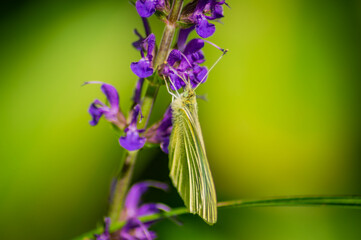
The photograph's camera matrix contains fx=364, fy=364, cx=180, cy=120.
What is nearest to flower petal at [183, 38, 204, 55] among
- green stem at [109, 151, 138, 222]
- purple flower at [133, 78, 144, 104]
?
purple flower at [133, 78, 144, 104]

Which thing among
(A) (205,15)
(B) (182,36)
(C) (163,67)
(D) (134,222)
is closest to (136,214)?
(D) (134,222)

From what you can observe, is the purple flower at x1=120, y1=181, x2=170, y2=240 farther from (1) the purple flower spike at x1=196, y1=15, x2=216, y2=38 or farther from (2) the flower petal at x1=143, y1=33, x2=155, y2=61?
(1) the purple flower spike at x1=196, y1=15, x2=216, y2=38

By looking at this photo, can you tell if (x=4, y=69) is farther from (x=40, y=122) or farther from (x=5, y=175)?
(x=5, y=175)

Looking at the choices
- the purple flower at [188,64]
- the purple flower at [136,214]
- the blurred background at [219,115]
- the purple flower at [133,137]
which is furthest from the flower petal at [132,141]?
the blurred background at [219,115]

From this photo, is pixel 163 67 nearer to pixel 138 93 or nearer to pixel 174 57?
pixel 174 57

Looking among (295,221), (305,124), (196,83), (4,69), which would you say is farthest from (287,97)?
(4,69)

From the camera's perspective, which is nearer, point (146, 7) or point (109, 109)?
point (146, 7)

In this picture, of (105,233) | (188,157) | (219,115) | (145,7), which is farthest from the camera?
(219,115)
